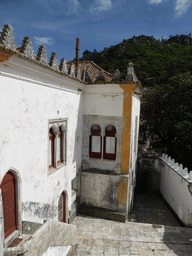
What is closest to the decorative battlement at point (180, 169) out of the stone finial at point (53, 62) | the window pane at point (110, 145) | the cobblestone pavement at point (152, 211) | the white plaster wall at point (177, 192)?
the white plaster wall at point (177, 192)

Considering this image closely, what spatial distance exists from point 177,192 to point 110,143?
211 inches

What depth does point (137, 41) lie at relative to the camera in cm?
5312

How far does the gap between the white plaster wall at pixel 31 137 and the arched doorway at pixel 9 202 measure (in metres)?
0.27

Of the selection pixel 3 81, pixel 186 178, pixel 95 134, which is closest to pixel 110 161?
pixel 95 134

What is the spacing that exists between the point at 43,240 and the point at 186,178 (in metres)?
8.55

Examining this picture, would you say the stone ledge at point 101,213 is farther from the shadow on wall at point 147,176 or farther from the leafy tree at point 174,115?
the leafy tree at point 174,115

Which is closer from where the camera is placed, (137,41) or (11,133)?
(11,133)

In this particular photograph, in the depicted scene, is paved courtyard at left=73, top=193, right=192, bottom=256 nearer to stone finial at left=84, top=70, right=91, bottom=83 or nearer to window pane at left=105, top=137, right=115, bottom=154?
window pane at left=105, top=137, right=115, bottom=154

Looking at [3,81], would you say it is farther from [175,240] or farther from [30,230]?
[175,240]

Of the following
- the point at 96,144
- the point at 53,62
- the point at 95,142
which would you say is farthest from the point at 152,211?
the point at 53,62

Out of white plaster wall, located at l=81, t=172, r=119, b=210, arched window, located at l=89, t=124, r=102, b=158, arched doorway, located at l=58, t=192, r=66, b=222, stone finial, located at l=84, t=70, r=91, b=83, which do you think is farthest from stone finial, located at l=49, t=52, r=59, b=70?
white plaster wall, located at l=81, t=172, r=119, b=210

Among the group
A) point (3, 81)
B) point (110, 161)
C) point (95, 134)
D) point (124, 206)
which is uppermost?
point (3, 81)

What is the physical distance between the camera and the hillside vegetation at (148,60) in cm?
3332

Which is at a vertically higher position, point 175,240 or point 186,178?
point 186,178
